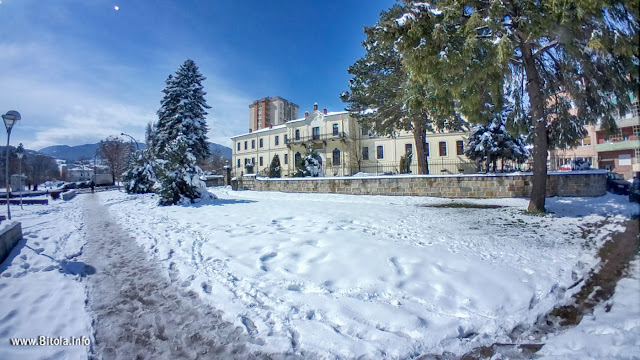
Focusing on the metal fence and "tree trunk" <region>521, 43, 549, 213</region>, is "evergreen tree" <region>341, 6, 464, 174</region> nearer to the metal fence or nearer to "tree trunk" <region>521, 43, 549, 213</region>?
"tree trunk" <region>521, 43, 549, 213</region>

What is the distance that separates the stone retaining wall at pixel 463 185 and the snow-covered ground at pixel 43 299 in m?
10.7

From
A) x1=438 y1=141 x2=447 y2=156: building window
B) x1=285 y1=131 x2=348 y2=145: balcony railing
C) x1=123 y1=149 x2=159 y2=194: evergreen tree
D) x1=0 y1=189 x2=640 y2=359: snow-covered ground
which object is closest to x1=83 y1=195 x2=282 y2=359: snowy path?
x1=0 y1=189 x2=640 y2=359: snow-covered ground

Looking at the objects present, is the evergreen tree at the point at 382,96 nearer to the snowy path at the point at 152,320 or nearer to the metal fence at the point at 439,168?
the metal fence at the point at 439,168

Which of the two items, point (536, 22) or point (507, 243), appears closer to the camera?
point (507, 243)

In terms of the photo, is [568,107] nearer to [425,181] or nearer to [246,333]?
[425,181]

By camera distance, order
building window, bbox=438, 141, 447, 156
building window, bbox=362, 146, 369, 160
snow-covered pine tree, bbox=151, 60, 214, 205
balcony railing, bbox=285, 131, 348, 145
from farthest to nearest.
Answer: building window, bbox=362, 146, 369, 160, balcony railing, bbox=285, 131, 348, 145, building window, bbox=438, 141, 447, 156, snow-covered pine tree, bbox=151, 60, 214, 205

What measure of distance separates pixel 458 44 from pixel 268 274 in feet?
21.7

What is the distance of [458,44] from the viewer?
6375 millimetres

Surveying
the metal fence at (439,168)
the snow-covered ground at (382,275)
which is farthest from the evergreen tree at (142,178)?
the metal fence at (439,168)

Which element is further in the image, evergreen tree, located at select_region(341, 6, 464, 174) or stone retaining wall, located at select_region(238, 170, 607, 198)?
evergreen tree, located at select_region(341, 6, 464, 174)

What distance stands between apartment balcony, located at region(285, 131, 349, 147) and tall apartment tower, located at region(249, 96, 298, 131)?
2625 centimetres

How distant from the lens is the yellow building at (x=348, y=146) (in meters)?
29.9

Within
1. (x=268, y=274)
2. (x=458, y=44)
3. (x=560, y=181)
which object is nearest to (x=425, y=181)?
(x=560, y=181)

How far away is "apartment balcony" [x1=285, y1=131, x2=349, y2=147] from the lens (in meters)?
33.0
